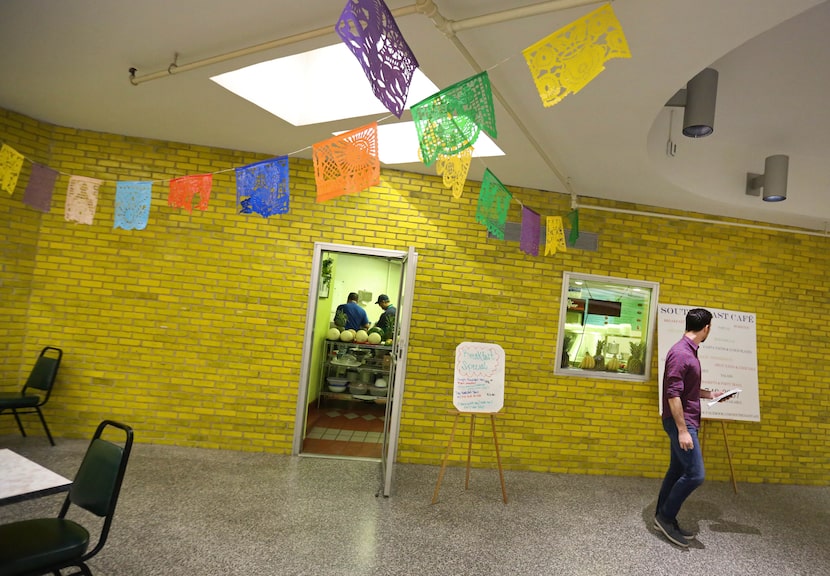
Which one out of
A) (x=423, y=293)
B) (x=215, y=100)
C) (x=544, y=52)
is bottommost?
(x=423, y=293)

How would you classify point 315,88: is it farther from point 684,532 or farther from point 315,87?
point 684,532

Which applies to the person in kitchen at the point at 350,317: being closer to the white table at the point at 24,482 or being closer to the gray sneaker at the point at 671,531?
the gray sneaker at the point at 671,531

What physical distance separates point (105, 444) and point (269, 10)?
2390mm

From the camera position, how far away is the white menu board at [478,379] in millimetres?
4512

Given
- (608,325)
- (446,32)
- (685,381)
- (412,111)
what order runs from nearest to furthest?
1. (446,32)
2. (412,111)
3. (685,381)
4. (608,325)

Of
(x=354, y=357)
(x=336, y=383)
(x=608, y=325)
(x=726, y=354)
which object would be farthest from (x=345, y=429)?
(x=726, y=354)

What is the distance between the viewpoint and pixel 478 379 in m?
4.56

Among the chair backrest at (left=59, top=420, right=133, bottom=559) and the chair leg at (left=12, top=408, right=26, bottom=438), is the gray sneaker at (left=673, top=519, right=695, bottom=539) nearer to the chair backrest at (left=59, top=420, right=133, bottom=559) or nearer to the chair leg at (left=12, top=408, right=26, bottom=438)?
the chair backrest at (left=59, top=420, right=133, bottom=559)

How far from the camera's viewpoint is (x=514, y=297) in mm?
5543

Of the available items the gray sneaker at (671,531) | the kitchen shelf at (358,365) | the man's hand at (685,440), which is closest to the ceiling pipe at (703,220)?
the man's hand at (685,440)

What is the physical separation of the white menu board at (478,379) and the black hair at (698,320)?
5.32 ft

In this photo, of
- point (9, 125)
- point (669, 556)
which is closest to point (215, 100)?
point (9, 125)

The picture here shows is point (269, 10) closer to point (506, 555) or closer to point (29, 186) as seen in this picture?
point (29, 186)

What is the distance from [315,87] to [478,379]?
2.99 meters
